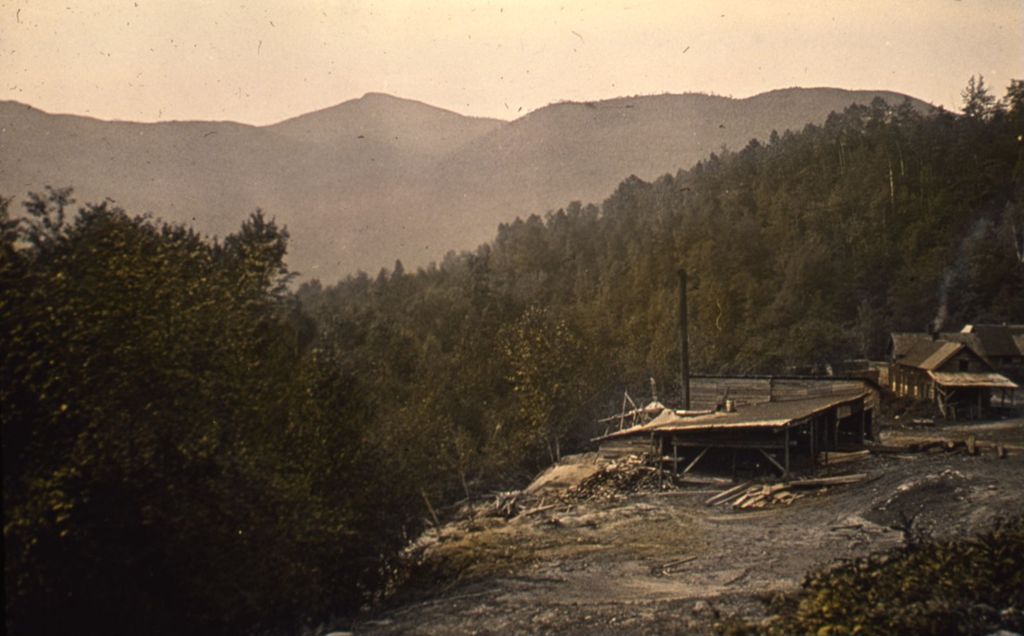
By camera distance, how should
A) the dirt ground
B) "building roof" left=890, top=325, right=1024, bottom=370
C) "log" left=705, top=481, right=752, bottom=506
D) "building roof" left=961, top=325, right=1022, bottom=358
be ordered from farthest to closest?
"building roof" left=961, top=325, right=1022, bottom=358 < "building roof" left=890, top=325, right=1024, bottom=370 < "log" left=705, top=481, right=752, bottom=506 < the dirt ground

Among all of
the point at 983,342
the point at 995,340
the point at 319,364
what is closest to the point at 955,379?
the point at 983,342

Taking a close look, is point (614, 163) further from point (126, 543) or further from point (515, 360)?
point (126, 543)

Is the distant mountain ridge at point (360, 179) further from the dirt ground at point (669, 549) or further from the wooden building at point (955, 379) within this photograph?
the dirt ground at point (669, 549)

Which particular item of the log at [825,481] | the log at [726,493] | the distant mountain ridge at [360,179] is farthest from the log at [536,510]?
the distant mountain ridge at [360,179]

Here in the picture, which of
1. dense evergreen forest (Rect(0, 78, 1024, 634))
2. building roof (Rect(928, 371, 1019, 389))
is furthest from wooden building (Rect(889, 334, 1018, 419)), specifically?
dense evergreen forest (Rect(0, 78, 1024, 634))

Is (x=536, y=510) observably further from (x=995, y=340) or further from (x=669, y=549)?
(x=995, y=340)

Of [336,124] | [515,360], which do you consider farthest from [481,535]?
[336,124]

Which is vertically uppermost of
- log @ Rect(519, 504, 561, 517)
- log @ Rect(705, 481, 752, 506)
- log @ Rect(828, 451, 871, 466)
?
log @ Rect(828, 451, 871, 466)

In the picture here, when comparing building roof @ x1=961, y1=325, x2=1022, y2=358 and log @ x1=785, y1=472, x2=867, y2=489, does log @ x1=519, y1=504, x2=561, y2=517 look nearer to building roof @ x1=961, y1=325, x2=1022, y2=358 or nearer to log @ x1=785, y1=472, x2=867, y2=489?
log @ x1=785, y1=472, x2=867, y2=489
